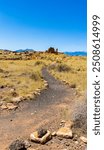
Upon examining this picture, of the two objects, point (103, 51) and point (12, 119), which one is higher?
point (103, 51)

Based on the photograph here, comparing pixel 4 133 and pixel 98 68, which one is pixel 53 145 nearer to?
pixel 4 133

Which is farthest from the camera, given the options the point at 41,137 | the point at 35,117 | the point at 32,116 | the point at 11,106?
the point at 11,106

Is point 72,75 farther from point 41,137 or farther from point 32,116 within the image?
point 41,137

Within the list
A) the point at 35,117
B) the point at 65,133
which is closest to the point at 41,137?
the point at 65,133

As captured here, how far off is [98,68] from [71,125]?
7845mm

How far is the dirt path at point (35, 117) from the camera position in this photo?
10055 millimetres

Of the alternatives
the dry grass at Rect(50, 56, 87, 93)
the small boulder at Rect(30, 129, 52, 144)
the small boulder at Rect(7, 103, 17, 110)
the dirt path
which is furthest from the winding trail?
the dry grass at Rect(50, 56, 87, 93)

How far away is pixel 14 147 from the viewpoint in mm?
Answer: 8438

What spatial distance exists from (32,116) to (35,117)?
11.5 inches

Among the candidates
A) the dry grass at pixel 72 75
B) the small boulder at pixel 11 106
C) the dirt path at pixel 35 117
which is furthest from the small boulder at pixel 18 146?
the dry grass at pixel 72 75

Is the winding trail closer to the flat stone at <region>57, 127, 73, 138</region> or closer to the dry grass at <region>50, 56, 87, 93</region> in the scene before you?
the flat stone at <region>57, 127, 73, 138</region>

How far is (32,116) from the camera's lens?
13.0 metres

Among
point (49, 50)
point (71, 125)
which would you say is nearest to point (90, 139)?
point (71, 125)

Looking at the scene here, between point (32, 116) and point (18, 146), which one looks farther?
point (32, 116)
